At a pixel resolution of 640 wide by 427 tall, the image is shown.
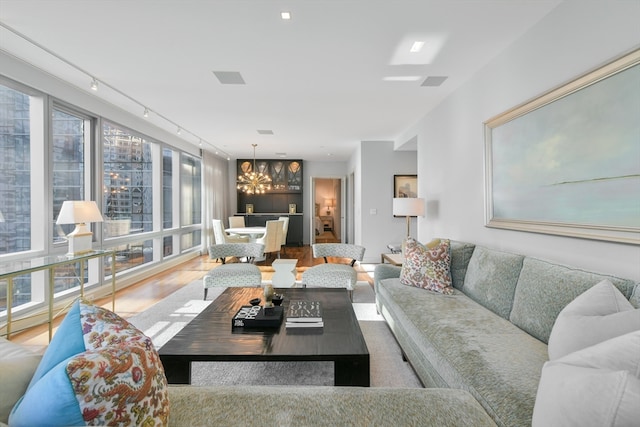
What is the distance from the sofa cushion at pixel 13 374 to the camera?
32.7 inches

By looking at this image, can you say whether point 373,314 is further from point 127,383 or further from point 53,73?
point 53,73

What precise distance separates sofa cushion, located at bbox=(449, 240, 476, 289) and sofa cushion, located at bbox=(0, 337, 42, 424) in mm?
2913

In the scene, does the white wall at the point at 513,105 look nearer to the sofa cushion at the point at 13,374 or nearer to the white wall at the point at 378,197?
the white wall at the point at 378,197

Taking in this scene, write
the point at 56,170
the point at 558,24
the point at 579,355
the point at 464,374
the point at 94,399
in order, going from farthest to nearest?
the point at 56,170, the point at 558,24, the point at 464,374, the point at 579,355, the point at 94,399

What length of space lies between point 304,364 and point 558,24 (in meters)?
3.05

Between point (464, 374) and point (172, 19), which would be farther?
point (172, 19)

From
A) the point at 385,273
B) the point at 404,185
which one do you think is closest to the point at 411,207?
the point at 385,273

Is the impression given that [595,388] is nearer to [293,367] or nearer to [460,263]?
[293,367]

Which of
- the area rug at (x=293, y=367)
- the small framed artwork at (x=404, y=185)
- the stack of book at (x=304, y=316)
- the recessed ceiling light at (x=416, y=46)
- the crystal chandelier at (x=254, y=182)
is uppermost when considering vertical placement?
the recessed ceiling light at (x=416, y=46)

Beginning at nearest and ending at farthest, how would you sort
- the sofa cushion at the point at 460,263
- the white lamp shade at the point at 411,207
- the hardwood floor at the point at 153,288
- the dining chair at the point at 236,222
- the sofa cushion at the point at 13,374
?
the sofa cushion at the point at 13,374, the sofa cushion at the point at 460,263, the hardwood floor at the point at 153,288, the white lamp shade at the point at 411,207, the dining chair at the point at 236,222

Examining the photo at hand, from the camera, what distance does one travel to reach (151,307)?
148 inches

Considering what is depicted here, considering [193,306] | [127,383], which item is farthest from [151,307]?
[127,383]

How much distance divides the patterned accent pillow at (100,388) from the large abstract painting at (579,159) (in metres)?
2.25

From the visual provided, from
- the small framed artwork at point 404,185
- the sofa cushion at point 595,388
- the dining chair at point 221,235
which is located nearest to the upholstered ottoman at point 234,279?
the dining chair at point 221,235
